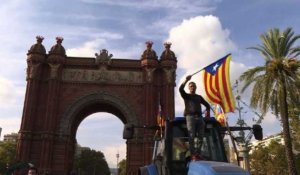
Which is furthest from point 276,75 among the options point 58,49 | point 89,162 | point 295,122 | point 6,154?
point 89,162

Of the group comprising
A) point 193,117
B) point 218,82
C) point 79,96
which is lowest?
point 193,117

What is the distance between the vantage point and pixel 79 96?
32.7 m

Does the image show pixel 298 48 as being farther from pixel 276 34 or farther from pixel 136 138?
pixel 136 138

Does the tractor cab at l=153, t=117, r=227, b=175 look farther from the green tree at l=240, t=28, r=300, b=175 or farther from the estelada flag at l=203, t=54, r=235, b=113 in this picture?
the green tree at l=240, t=28, r=300, b=175

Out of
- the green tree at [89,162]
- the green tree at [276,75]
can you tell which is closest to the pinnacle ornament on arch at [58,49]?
the green tree at [276,75]

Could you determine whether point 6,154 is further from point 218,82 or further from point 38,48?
point 218,82

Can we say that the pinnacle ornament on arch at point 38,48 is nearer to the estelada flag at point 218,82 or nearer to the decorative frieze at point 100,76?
the decorative frieze at point 100,76

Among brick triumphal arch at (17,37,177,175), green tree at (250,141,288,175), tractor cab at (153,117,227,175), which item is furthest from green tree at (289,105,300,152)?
tractor cab at (153,117,227,175)

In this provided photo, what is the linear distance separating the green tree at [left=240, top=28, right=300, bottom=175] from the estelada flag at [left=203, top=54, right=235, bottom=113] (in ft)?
41.7

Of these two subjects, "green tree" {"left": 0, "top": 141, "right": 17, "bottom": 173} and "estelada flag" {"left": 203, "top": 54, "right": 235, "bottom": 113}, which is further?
"green tree" {"left": 0, "top": 141, "right": 17, "bottom": 173}

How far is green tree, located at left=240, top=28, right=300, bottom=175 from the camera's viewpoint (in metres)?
21.4

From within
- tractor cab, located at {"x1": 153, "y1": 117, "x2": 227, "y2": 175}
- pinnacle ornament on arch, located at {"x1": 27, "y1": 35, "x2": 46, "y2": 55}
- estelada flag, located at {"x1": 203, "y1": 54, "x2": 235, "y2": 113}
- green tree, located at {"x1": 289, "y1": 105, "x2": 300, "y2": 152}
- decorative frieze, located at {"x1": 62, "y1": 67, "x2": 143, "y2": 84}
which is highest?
pinnacle ornament on arch, located at {"x1": 27, "y1": 35, "x2": 46, "y2": 55}

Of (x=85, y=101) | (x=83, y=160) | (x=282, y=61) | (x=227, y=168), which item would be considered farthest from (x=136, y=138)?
(x=83, y=160)

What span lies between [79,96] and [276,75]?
18.6 metres
